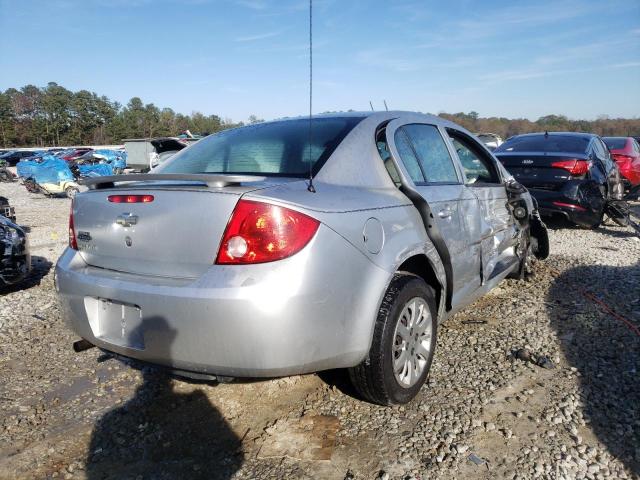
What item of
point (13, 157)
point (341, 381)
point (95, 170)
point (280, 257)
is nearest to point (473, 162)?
point (341, 381)

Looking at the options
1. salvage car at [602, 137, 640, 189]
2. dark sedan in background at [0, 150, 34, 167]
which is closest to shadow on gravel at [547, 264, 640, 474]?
salvage car at [602, 137, 640, 189]

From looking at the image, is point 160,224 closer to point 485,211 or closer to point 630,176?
point 485,211

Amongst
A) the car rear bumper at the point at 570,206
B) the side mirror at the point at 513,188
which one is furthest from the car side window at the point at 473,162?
the car rear bumper at the point at 570,206

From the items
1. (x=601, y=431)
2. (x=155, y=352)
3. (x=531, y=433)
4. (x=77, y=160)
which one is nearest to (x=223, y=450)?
(x=155, y=352)

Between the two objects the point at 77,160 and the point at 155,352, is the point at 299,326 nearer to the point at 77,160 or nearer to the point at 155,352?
the point at 155,352

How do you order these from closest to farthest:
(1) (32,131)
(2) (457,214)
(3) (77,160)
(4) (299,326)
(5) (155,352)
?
(4) (299,326) < (5) (155,352) < (2) (457,214) < (3) (77,160) < (1) (32,131)

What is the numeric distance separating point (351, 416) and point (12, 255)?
411 cm

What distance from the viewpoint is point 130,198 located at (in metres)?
2.23

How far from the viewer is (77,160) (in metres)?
24.3

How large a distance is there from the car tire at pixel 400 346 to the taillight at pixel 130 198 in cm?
122

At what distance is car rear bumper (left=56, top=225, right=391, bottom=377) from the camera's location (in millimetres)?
1890

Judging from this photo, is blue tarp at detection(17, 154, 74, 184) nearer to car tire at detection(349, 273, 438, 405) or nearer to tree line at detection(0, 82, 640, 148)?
car tire at detection(349, 273, 438, 405)

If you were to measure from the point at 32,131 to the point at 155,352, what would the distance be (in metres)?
89.3

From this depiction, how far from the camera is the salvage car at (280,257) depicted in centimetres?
193
